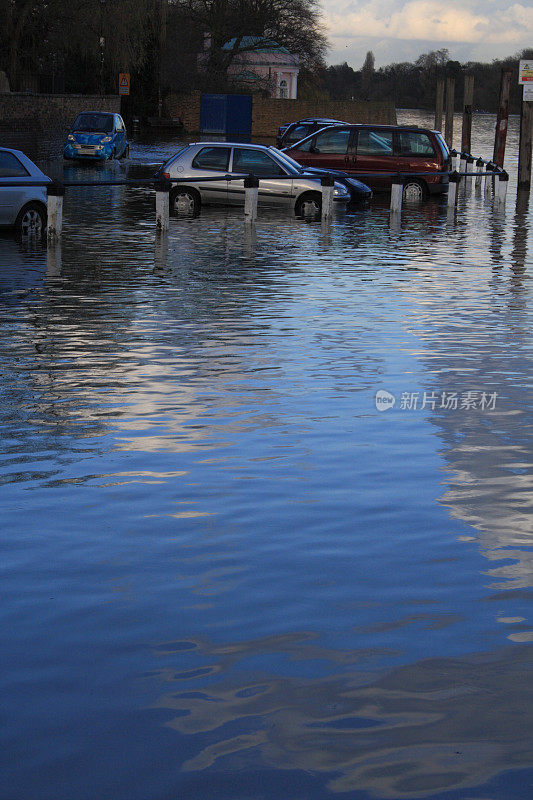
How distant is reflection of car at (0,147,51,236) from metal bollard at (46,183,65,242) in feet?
0.66

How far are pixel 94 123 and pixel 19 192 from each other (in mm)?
24075

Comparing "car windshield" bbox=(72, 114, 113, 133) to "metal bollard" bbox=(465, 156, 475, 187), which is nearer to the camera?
"metal bollard" bbox=(465, 156, 475, 187)

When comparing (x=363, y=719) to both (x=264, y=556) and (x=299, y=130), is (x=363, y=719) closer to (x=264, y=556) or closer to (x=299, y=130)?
(x=264, y=556)

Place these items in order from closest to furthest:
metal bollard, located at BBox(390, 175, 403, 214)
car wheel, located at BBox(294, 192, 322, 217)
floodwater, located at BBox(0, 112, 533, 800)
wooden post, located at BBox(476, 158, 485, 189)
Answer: floodwater, located at BBox(0, 112, 533, 800) < car wheel, located at BBox(294, 192, 322, 217) < metal bollard, located at BBox(390, 175, 403, 214) < wooden post, located at BBox(476, 158, 485, 189)

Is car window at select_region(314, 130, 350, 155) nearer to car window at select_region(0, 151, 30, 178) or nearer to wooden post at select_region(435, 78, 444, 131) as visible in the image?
car window at select_region(0, 151, 30, 178)

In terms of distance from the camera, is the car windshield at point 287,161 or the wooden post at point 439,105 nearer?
the car windshield at point 287,161

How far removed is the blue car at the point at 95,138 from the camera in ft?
132

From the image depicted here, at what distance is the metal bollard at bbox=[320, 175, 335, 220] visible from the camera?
950 inches

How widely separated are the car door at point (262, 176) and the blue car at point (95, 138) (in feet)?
53.5

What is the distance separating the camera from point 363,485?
6.77 metres

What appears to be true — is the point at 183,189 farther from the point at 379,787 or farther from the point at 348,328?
the point at 379,787

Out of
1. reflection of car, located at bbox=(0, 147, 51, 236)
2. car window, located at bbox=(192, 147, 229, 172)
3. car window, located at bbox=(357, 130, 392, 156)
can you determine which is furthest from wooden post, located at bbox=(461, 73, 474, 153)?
reflection of car, located at bbox=(0, 147, 51, 236)

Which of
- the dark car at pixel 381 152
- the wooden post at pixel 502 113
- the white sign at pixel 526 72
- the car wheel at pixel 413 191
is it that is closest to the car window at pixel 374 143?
the dark car at pixel 381 152

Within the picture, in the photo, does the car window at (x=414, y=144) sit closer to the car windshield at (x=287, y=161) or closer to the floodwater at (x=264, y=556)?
the car windshield at (x=287, y=161)
